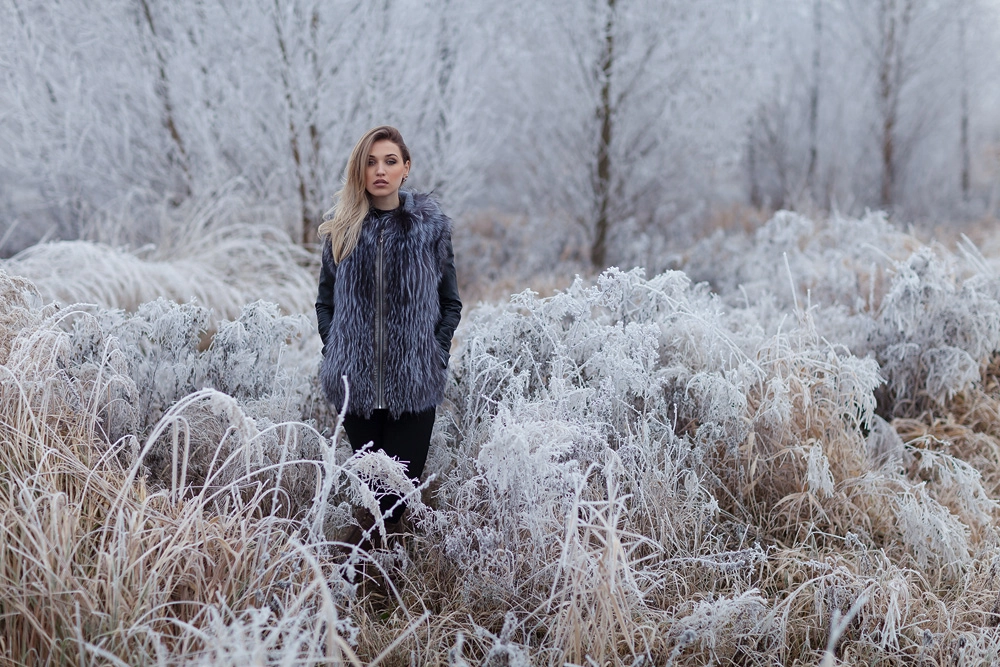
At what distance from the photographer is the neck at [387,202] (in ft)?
8.29

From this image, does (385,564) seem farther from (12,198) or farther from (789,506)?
(12,198)

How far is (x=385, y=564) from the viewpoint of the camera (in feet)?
7.98

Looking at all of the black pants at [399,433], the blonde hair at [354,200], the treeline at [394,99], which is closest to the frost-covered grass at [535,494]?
the black pants at [399,433]

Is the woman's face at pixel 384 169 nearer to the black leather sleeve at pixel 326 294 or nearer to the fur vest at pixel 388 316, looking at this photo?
the fur vest at pixel 388 316

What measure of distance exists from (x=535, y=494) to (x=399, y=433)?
555 mm

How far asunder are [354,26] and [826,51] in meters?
8.98

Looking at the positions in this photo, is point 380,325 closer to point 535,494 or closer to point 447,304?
point 447,304

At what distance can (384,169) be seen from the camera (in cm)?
245

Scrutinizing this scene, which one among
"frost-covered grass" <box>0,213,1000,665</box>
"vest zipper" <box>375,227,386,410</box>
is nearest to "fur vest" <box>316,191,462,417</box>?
"vest zipper" <box>375,227,386,410</box>

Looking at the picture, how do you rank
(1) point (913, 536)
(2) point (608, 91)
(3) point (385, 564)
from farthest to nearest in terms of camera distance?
1. (2) point (608, 91)
2. (1) point (913, 536)
3. (3) point (385, 564)

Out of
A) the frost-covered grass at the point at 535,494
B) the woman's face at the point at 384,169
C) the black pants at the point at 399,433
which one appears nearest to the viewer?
the frost-covered grass at the point at 535,494

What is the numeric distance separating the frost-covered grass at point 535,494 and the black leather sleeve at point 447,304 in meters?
0.36

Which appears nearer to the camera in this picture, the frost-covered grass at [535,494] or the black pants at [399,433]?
the frost-covered grass at [535,494]

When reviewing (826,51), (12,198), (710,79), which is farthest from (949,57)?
(12,198)
